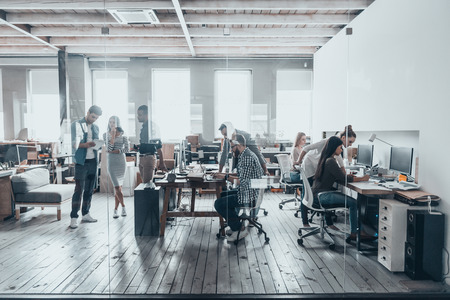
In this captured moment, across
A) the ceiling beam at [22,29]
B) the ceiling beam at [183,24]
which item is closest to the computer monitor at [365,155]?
the ceiling beam at [183,24]

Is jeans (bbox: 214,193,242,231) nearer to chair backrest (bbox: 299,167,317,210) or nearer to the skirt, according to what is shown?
chair backrest (bbox: 299,167,317,210)

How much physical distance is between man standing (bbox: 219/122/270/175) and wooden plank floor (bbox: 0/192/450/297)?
535mm

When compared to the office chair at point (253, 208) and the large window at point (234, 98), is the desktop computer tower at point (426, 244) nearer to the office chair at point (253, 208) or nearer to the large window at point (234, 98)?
the office chair at point (253, 208)

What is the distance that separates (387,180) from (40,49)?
15.8 feet

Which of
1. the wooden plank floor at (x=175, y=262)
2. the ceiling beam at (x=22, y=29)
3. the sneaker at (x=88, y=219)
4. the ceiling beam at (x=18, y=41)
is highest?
the ceiling beam at (x=22, y=29)

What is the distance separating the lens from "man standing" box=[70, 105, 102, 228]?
344 cm

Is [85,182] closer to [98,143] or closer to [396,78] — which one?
[98,143]

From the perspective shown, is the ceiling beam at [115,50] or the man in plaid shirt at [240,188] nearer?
the ceiling beam at [115,50]

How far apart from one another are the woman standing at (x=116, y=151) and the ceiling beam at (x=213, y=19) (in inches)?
78.4

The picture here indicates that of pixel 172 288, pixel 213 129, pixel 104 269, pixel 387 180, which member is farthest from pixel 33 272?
pixel 387 180

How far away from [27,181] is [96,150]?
2064 mm

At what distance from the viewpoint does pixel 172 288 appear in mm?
2744

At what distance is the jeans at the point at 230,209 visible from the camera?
3869mm

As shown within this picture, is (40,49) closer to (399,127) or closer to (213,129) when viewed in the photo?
(213,129)
